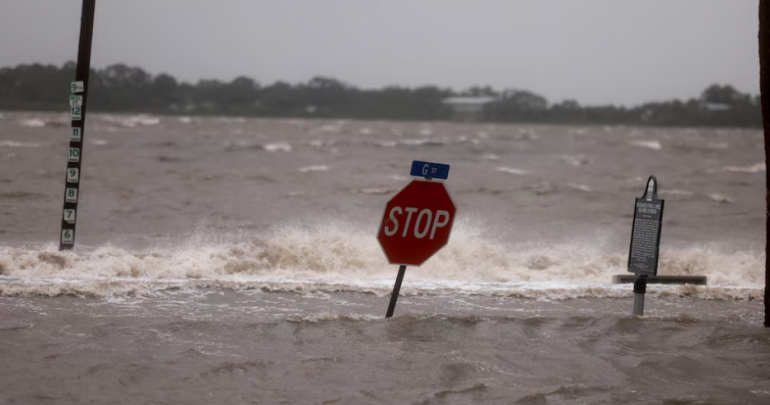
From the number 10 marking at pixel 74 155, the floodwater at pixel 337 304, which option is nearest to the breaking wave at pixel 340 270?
the floodwater at pixel 337 304

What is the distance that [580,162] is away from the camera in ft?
109

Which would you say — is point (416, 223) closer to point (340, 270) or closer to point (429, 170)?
point (429, 170)

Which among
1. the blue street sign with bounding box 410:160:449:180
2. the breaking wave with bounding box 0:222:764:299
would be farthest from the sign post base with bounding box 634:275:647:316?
the blue street sign with bounding box 410:160:449:180

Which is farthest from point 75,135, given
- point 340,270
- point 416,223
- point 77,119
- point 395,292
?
point 416,223

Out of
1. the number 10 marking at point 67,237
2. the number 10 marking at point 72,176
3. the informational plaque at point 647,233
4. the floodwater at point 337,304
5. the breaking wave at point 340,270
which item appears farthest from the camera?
the number 10 marking at point 67,237

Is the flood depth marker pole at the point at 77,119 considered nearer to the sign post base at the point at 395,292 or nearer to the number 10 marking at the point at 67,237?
the number 10 marking at the point at 67,237

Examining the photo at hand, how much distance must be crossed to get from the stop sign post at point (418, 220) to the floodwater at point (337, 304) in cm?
50

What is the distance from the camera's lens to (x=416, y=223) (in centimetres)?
575

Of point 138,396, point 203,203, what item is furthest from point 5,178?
point 138,396

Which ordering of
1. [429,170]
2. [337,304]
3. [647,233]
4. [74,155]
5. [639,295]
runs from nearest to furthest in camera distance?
[429,170] < [647,233] < [639,295] < [337,304] < [74,155]

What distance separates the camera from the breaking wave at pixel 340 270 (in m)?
7.57

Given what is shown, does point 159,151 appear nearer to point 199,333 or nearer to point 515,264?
point 515,264

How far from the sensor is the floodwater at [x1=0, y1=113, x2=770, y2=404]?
4.37m

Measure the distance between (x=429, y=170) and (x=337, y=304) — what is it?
173cm
